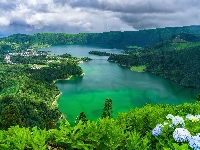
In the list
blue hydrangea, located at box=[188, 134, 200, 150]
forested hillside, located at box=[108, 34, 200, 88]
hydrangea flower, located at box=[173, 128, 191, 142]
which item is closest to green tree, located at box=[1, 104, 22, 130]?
hydrangea flower, located at box=[173, 128, 191, 142]

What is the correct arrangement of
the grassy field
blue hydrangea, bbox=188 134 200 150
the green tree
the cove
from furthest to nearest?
the grassy field → the cove → the green tree → blue hydrangea, bbox=188 134 200 150

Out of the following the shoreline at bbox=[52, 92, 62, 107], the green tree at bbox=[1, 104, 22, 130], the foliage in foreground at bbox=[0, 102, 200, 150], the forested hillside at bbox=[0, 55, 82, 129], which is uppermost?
the foliage in foreground at bbox=[0, 102, 200, 150]

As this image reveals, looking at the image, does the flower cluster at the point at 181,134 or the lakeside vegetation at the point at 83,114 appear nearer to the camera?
the flower cluster at the point at 181,134

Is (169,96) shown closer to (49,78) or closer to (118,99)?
(118,99)

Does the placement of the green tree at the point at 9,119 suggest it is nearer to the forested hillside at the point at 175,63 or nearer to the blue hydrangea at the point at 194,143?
the blue hydrangea at the point at 194,143

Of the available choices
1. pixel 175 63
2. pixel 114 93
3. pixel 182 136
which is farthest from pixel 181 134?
pixel 175 63

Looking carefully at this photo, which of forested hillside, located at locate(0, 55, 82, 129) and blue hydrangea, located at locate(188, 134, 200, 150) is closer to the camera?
blue hydrangea, located at locate(188, 134, 200, 150)

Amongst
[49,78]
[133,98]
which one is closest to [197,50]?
[133,98]

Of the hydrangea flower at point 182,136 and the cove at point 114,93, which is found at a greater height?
the hydrangea flower at point 182,136

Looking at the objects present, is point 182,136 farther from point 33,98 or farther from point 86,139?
point 33,98

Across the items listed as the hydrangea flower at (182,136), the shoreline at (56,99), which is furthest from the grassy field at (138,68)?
the hydrangea flower at (182,136)

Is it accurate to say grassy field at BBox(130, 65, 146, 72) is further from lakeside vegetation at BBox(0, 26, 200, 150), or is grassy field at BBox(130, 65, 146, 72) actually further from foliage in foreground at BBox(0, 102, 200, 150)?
foliage in foreground at BBox(0, 102, 200, 150)

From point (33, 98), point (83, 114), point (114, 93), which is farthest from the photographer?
point (114, 93)
